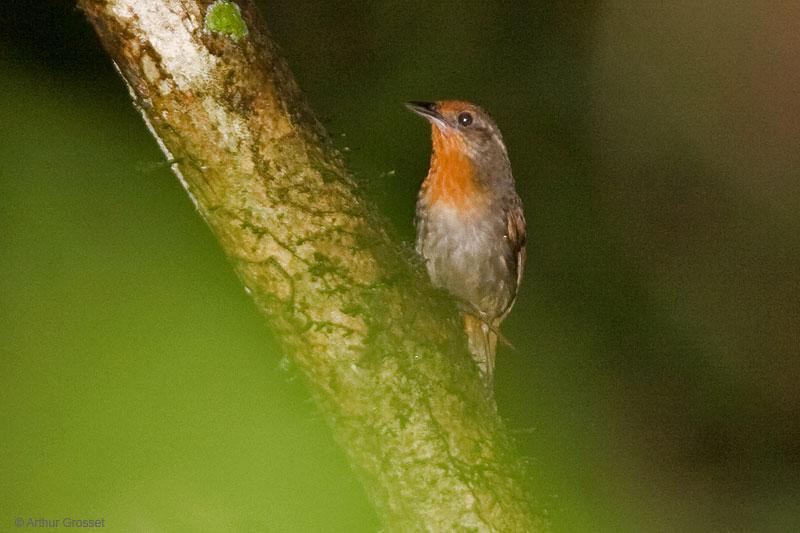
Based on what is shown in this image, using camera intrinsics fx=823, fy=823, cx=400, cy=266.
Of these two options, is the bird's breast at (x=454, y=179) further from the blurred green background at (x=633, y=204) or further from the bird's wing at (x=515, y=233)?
the blurred green background at (x=633, y=204)

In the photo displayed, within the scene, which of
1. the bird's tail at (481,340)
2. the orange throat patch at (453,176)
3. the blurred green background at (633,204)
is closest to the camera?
the orange throat patch at (453,176)

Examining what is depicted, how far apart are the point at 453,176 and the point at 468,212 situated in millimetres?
215

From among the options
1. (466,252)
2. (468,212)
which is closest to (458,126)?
(468,212)

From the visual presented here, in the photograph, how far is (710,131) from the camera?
25.1 feet

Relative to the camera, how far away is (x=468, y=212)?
4.55 metres

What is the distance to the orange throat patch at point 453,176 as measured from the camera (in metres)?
4.53

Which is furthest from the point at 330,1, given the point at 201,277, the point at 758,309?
the point at 201,277

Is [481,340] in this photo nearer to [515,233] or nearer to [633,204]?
[515,233]

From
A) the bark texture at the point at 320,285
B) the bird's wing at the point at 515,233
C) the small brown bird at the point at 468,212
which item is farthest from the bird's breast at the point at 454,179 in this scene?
the bark texture at the point at 320,285

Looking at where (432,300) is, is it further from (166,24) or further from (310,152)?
(166,24)

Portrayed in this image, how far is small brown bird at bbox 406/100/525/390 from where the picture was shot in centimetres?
454

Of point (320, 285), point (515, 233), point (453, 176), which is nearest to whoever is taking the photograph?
point (320, 285)

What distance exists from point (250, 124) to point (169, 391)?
1298 mm

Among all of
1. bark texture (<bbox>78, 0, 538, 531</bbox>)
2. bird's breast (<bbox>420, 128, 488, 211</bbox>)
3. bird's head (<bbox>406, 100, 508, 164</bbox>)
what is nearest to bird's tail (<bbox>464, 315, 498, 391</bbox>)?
bird's breast (<bbox>420, 128, 488, 211</bbox>)
